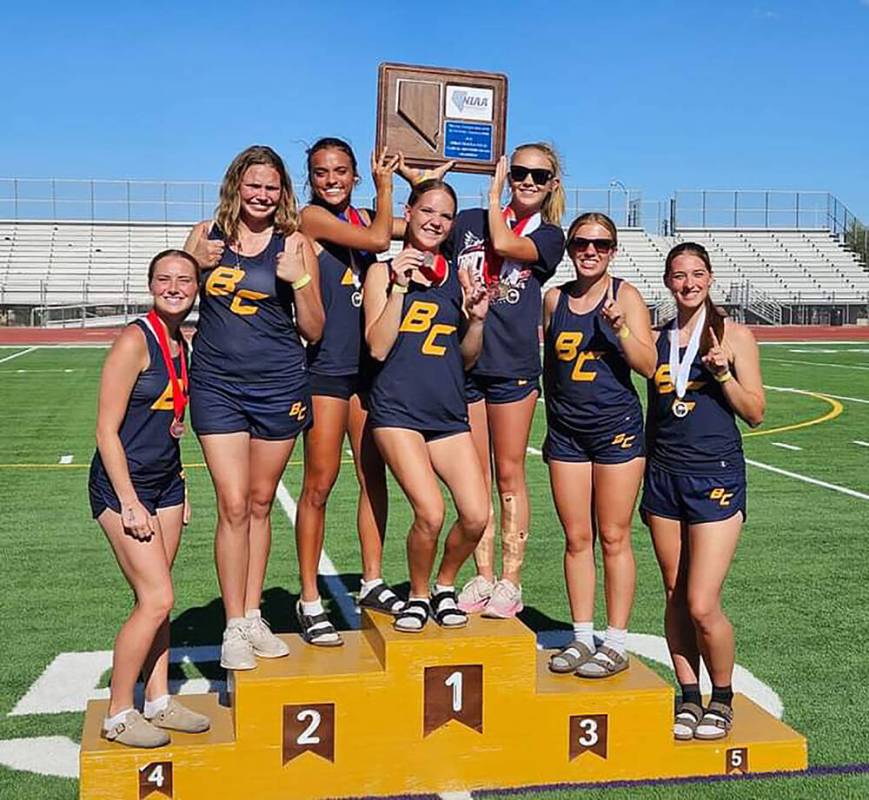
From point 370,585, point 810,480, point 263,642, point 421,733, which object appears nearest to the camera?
point 421,733

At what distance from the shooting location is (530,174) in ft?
16.1

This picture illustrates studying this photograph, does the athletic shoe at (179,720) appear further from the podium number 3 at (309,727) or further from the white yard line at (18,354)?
the white yard line at (18,354)

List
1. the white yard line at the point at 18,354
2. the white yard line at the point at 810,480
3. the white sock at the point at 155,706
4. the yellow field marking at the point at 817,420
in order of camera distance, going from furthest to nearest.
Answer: the white yard line at the point at 18,354
the yellow field marking at the point at 817,420
the white yard line at the point at 810,480
the white sock at the point at 155,706

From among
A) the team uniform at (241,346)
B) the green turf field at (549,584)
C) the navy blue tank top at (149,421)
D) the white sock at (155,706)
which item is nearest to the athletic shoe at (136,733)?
the white sock at (155,706)

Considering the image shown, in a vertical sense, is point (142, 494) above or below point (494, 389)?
below

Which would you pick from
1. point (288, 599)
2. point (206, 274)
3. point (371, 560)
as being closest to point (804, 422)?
point (288, 599)

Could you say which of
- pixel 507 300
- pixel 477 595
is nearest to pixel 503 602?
pixel 477 595

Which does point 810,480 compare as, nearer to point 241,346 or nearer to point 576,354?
point 576,354

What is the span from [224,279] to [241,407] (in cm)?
50

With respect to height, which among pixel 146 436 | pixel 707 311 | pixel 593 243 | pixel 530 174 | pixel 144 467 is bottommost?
pixel 144 467

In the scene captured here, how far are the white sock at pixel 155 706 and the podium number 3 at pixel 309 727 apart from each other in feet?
1.67

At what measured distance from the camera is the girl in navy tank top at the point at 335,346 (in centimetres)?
474

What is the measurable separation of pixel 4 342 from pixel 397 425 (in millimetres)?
34230

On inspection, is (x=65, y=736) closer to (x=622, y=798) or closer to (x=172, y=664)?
(x=172, y=664)
